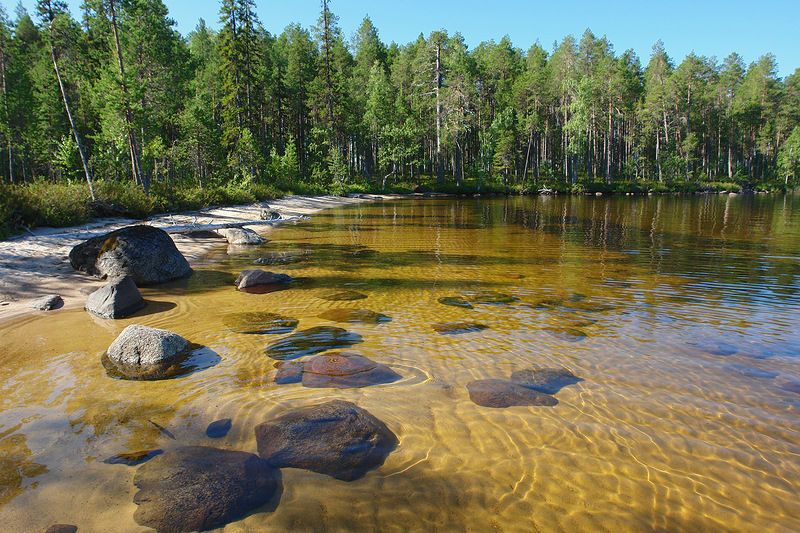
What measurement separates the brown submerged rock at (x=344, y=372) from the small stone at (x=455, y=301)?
10.4 ft

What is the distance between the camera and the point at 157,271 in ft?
34.2

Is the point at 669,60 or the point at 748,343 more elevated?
the point at 669,60

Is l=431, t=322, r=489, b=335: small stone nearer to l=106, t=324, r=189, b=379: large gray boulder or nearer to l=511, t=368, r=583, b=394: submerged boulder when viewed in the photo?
l=511, t=368, r=583, b=394: submerged boulder

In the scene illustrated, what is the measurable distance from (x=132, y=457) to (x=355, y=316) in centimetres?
449

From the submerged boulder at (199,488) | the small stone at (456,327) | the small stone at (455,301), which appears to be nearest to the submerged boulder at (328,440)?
the submerged boulder at (199,488)

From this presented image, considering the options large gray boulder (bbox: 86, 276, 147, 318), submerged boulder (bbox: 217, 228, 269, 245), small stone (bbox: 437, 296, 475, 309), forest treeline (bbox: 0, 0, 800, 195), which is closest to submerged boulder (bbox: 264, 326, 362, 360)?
small stone (bbox: 437, 296, 475, 309)

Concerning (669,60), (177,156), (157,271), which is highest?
(669,60)

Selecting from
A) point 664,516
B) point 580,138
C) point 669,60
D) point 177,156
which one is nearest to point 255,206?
point 177,156

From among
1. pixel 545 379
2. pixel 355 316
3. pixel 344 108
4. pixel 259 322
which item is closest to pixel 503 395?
pixel 545 379

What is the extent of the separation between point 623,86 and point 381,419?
76768 millimetres

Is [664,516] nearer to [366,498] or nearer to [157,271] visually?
[366,498]

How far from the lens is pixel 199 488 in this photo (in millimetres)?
3117

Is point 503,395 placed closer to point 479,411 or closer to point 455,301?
point 479,411

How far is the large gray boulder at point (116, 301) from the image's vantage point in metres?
7.62
